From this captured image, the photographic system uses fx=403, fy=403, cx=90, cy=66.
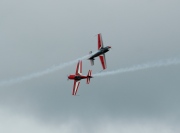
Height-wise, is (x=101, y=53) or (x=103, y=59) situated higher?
(x=101, y=53)

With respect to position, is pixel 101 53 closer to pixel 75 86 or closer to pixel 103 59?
pixel 103 59

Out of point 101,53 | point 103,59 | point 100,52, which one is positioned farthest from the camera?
point 103,59

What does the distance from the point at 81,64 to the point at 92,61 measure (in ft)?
12.8

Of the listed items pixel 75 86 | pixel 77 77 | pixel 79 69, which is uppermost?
pixel 79 69

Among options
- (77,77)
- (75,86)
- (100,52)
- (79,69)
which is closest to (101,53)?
(100,52)

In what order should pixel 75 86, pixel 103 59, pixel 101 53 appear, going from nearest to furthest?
1. pixel 75 86
2. pixel 101 53
3. pixel 103 59

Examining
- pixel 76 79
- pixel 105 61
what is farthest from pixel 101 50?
pixel 76 79

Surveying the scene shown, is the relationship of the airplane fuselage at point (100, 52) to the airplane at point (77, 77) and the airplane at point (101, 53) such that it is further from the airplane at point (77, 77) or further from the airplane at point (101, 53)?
the airplane at point (77, 77)

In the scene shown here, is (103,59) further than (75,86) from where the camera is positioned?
Yes

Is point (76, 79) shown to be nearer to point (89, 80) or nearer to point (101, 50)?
point (89, 80)

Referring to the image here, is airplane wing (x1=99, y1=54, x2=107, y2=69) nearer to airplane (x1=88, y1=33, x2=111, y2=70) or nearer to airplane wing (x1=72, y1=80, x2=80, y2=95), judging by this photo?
airplane (x1=88, y1=33, x2=111, y2=70)

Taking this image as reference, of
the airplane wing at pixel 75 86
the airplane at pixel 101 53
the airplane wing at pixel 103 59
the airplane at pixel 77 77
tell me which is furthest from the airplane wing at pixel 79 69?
the airplane wing at pixel 103 59

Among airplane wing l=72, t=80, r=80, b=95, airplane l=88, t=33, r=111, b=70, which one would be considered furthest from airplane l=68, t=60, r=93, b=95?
airplane l=88, t=33, r=111, b=70

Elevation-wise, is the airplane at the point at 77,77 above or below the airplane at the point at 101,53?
below
